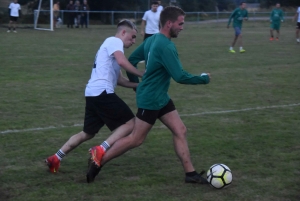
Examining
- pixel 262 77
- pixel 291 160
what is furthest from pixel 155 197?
pixel 262 77

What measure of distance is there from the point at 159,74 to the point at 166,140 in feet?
7.41

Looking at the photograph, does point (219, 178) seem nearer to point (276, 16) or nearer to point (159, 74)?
point (159, 74)

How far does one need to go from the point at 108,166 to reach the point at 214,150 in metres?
1.44

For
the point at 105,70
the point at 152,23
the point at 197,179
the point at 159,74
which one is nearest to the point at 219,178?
the point at 197,179

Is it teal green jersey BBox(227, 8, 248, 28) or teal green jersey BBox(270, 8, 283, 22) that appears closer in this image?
teal green jersey BBox(227, 8, 248, 28)

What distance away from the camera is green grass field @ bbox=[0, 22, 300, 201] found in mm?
5250

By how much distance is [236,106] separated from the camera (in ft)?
31.4

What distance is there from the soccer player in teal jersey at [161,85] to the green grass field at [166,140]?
1.15ft

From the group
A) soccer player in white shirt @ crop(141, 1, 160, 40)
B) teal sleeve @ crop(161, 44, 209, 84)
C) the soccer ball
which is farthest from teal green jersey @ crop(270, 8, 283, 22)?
teal sleeve @ crop(161, 44, 209, 84)

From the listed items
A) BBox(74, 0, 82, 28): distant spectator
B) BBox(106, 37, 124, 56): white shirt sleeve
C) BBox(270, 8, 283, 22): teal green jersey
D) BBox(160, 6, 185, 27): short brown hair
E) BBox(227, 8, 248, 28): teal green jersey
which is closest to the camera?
BBox(160, 6, 185, 27): short brown hair

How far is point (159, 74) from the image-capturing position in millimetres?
5098

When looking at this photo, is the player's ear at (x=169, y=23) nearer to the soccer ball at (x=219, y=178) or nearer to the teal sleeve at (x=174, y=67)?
the teal sleeve at (x=174, y=67)

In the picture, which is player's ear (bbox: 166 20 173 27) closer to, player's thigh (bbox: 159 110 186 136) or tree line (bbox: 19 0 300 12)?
player's thigh (bbox: 159 110 186 136)

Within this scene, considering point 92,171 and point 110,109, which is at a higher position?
point 110,109
